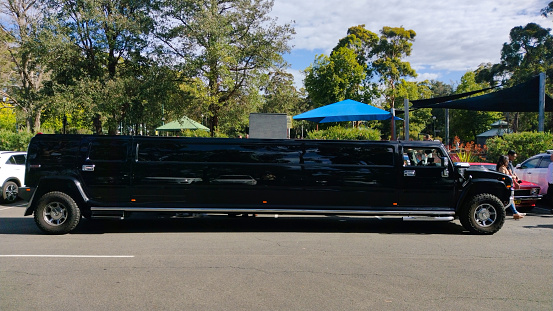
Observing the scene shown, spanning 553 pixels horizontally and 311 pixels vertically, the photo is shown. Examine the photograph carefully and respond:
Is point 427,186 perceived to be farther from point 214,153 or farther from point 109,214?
point 109,214

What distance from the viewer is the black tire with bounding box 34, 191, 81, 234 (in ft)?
28.4

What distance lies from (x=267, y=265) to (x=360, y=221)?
496 cm

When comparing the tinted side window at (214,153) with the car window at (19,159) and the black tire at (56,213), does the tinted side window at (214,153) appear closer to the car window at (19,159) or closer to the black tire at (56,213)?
the black tire at (56,213)

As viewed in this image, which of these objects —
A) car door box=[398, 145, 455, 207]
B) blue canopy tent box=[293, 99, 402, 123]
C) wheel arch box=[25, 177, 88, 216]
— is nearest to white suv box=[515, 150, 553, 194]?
blue canopy tent box=[293, 99, 402, 123]

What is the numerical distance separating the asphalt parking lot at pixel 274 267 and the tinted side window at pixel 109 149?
1.63 metres

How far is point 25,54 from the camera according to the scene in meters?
21.4

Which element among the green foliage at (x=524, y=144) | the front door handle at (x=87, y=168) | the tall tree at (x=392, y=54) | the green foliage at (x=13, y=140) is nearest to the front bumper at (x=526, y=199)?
the green foliage at (x=524, y=144)

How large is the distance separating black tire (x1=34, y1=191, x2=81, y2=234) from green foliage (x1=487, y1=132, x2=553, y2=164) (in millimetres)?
14376

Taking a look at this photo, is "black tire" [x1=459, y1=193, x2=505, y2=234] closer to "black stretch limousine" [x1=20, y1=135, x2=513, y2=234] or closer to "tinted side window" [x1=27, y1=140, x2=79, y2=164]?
"black stretch limousine" [x1=20, y1=135, x2=513, y2=234]

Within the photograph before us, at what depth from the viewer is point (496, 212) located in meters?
9.01

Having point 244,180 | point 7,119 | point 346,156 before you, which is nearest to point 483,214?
point 346,156

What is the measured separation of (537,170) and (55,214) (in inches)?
520

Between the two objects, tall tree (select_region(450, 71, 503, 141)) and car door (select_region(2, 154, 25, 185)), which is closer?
car door (select_region(2, 154, 25, 185))

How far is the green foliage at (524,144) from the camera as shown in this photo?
15305mm
